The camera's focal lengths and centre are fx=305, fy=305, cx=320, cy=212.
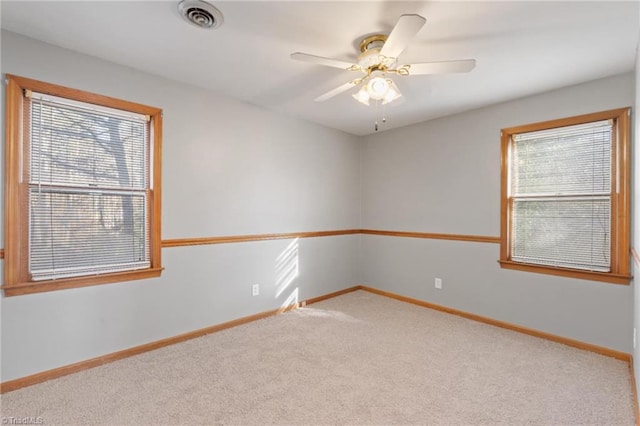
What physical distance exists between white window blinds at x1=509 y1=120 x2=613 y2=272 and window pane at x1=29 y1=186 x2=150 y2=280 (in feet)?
11.9

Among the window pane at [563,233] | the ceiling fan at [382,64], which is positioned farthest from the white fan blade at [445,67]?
the window pane at [563,233]

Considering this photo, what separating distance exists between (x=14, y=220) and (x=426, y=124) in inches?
159

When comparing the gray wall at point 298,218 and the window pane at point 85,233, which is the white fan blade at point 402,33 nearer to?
the gray wall at point 298,218

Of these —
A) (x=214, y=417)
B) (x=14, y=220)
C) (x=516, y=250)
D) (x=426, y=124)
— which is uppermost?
(x=426, y=124)

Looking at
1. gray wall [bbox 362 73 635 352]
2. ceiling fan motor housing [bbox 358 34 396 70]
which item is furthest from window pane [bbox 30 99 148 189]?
gray wall [bbox 362 73 635 352]

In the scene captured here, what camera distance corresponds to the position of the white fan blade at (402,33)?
1438 millimetres

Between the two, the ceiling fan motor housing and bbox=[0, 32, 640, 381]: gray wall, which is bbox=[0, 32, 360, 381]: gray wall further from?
the ceiling fan motor housing

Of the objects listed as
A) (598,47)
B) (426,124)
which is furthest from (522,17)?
(426,124)

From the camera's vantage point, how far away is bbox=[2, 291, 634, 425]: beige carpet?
183 centimetres

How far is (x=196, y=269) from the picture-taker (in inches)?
116

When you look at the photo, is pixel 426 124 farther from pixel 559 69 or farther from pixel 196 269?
pixel 196 269

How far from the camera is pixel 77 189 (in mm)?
2309

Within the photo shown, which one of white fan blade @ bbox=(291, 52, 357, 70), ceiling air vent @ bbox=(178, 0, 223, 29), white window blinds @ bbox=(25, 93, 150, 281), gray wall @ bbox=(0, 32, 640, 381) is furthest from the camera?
gray wall @ bbox=(0, 32, 640, 381)

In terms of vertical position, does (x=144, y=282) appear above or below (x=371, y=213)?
below
